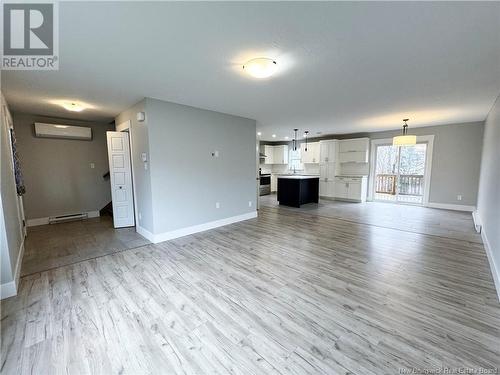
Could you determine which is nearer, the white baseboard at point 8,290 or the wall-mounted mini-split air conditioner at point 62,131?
the white baseboard at point 8,290

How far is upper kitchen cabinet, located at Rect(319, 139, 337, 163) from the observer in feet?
25.7

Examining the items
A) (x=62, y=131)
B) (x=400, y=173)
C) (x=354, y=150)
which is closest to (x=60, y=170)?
(x=62, y=131)

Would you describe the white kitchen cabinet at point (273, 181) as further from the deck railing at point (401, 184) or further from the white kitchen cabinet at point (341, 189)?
the deck railing at point (401, 184)

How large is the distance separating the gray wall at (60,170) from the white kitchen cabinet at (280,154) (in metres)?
6.36

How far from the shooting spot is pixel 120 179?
14.7 ft

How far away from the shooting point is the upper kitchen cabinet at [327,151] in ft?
25.7

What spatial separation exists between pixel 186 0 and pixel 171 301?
2.51m

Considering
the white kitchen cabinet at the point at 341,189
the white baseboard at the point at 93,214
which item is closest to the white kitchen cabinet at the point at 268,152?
the white kitchen cabinet at the point at 341,189

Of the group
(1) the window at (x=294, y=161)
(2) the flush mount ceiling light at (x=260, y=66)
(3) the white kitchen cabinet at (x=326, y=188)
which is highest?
(2) the flush mount ceiling light at (x=260, y=66)

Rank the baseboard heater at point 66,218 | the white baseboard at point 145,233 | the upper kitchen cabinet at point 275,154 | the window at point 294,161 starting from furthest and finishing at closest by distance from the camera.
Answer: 1. the upper kitchen cabinet at point 275,154
2. the window at point 294,161
3. the baseboard heater at point 66,218
4. the white baseboard at point 145,233

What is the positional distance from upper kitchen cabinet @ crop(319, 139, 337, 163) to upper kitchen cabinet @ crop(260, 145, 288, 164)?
1.84 meters

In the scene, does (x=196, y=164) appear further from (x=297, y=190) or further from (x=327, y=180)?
(x=327, y=180)

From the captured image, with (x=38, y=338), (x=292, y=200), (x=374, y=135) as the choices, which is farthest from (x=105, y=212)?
(x=374, y=135)

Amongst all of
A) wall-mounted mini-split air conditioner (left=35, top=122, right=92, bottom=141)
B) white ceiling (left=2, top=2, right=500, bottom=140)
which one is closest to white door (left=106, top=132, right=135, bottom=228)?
white ceiling (left=2, top=2, right=500, bottom=140)
